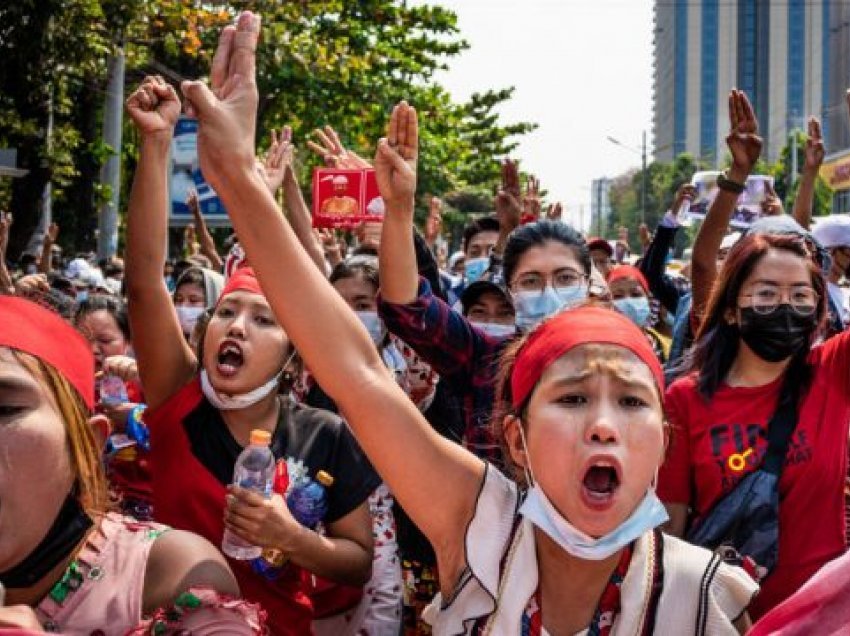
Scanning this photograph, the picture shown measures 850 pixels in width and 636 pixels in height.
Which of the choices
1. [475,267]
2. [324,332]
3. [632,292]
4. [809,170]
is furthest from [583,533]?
[475,267]

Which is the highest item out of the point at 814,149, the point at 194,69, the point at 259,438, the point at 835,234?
the point at 194,69

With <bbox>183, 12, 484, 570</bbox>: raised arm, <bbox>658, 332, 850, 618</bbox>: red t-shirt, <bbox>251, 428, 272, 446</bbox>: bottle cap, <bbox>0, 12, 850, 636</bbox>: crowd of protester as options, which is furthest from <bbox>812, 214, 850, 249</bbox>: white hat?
<bbox>183, 12, 484, 570</bbox>: raised arm

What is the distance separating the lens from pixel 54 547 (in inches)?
82.1

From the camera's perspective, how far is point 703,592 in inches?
91.1

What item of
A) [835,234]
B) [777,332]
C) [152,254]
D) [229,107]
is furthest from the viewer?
[835,234]

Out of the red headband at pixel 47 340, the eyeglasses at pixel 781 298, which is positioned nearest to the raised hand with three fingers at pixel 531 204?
the eyeglasses at pixel 781 298

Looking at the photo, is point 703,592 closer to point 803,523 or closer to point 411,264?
point 803,523

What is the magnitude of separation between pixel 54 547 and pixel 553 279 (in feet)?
7.58

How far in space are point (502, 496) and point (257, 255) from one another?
2.21ft

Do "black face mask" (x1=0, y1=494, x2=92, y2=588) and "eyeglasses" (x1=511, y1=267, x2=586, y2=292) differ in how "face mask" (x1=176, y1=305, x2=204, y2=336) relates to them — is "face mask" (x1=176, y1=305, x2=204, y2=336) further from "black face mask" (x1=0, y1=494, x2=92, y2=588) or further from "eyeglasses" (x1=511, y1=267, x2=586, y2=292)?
"black face mask" (x1=0, y1=494, x2=92, y2=588)

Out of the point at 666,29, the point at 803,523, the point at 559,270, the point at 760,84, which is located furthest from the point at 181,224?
the point at 666,29

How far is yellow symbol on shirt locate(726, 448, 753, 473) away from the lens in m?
3.18

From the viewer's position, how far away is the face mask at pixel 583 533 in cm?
232

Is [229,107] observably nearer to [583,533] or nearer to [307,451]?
[583,533]
